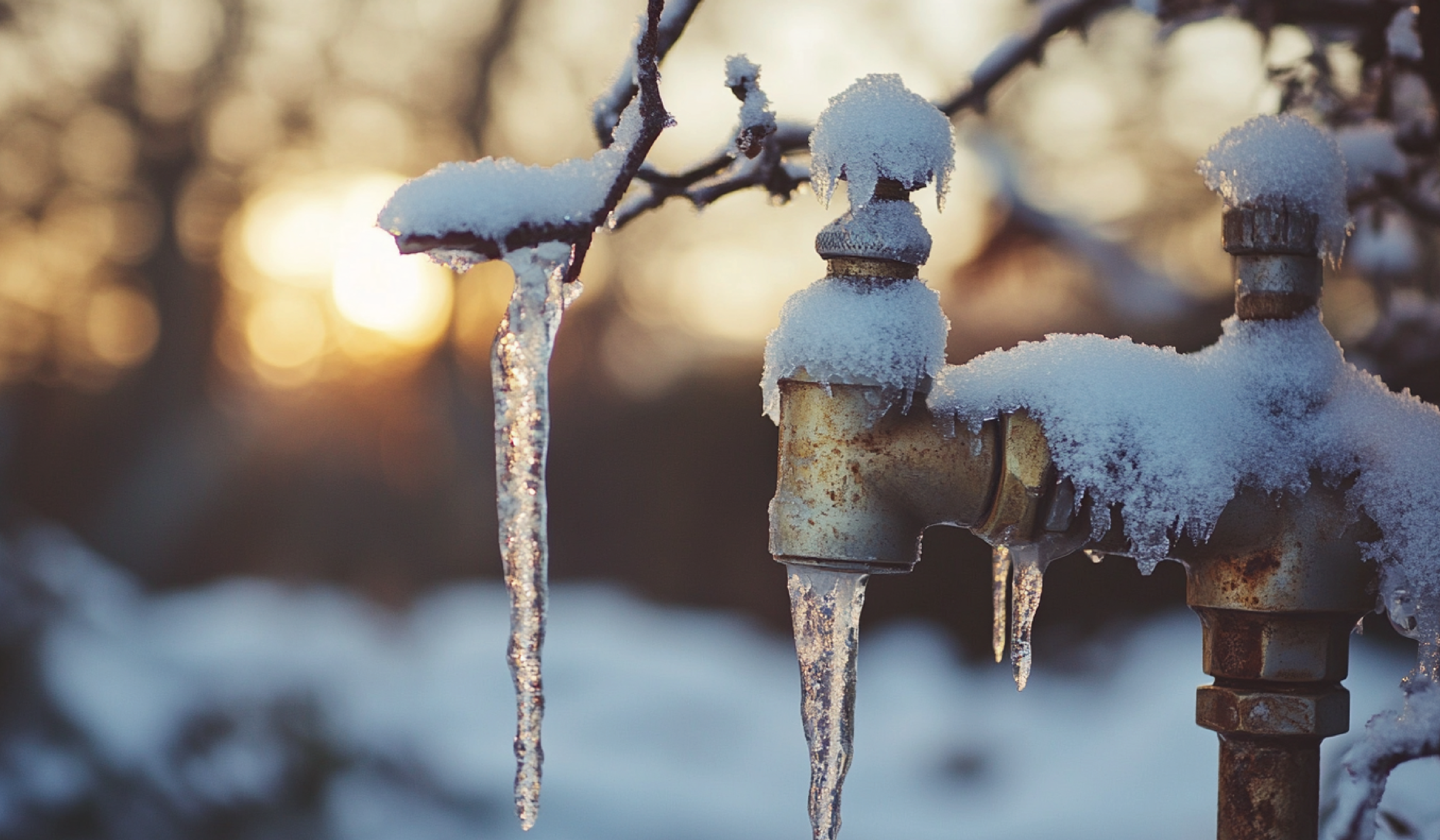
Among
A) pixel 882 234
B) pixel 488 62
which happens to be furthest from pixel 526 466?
pixel 488 62

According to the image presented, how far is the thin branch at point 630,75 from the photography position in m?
1.08

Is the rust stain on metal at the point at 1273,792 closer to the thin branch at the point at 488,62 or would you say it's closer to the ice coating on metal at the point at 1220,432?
the ice coating on metal at the point at 1220,432

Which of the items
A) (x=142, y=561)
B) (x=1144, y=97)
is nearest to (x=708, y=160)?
(x=1144, y=97)

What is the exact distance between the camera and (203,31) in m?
9.78

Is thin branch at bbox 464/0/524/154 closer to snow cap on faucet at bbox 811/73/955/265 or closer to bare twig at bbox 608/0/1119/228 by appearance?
bare twig at bbox 608/0/1119/228

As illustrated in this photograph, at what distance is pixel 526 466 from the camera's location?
95 cm

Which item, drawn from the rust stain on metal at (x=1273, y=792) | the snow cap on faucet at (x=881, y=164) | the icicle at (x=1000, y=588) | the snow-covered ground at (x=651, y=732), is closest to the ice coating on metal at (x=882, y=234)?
the snow cap on faucet at (x=881, y=164)

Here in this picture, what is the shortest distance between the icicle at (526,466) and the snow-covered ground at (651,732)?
11.8 feet

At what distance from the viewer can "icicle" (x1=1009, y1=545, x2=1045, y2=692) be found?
108 cm

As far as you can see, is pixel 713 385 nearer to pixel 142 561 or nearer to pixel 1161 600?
pixel 1161 600

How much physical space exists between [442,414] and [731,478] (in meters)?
3.66

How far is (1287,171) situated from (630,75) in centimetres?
63

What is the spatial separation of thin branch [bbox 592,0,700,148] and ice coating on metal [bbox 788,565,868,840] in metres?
0.46

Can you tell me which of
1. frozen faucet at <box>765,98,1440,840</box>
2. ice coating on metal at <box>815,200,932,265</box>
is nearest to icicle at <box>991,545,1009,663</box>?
frozen faucet at <box>765,98,1440,840</box>
